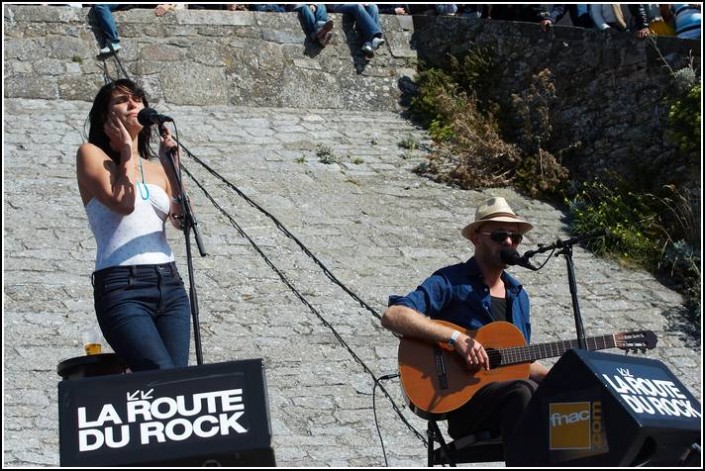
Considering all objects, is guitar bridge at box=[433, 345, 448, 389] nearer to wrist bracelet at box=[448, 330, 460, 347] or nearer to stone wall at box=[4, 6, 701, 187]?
wrist bracelet at box=[448, 330, 460, 347]

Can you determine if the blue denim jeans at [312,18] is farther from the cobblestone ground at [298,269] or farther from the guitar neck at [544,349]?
the guitar neck at [544,349]

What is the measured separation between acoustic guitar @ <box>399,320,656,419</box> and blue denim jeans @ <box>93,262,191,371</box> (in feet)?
3.72

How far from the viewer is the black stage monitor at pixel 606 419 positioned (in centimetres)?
489

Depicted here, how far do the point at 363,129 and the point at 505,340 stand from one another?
6.18m

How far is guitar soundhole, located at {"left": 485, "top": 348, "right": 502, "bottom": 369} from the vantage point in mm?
5898

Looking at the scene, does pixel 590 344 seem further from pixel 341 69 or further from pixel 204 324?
pixel 341 69

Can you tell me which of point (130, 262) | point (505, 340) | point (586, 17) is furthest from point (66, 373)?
point (586, 17)

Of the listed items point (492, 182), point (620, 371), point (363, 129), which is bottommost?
point (620, 371)

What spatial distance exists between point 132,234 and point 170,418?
1082 millimetres

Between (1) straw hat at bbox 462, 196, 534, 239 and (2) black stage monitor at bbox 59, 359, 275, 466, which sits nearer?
(2) black stage monitor at bbox 59, 359, 275, 466

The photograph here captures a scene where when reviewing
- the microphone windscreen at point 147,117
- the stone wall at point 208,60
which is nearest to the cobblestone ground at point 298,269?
the stone wall at point 208,60

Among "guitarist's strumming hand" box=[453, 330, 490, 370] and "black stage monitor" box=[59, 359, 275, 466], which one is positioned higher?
"guitarist's strumming hand" box=[453, 330, 490, 370]

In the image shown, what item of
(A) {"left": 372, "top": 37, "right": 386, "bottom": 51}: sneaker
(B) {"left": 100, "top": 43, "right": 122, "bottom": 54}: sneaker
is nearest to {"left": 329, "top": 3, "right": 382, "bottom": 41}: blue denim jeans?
(A) {"left": 372, "top": 37, "right": 386, "bottom": 51}: sneaker

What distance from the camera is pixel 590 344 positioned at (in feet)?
19.0
